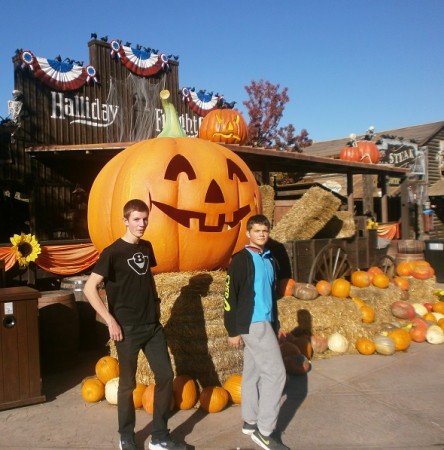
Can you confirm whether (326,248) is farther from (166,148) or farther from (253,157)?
(166,148)

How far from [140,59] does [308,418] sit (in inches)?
408

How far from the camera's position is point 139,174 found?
193 inches

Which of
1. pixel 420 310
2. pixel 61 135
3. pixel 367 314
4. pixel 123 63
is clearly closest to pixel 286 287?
pixel 367 314

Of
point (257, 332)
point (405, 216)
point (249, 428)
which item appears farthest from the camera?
point (405, 216)

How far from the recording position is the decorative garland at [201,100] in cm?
1285

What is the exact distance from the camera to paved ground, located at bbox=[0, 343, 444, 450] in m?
3.25

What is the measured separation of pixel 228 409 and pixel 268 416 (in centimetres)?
90

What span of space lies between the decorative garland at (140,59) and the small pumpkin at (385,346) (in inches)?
360

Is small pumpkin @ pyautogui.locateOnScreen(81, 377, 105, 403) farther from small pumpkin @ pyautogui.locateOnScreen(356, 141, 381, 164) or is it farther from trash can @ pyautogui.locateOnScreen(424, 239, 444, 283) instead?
small pumpkin @ pyautogui.locateOnScreen(356, 141, 381, 164)

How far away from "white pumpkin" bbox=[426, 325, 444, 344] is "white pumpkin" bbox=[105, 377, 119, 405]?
4.00 metres

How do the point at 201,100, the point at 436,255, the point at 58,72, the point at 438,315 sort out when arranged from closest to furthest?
the point at 438,315
the point at 58,72
the point at 436,255
the point at 201,100

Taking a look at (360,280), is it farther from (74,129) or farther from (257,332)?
(74,129)

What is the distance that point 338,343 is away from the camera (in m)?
5.41

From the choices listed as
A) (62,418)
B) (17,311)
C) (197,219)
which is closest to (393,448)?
(62,418)
